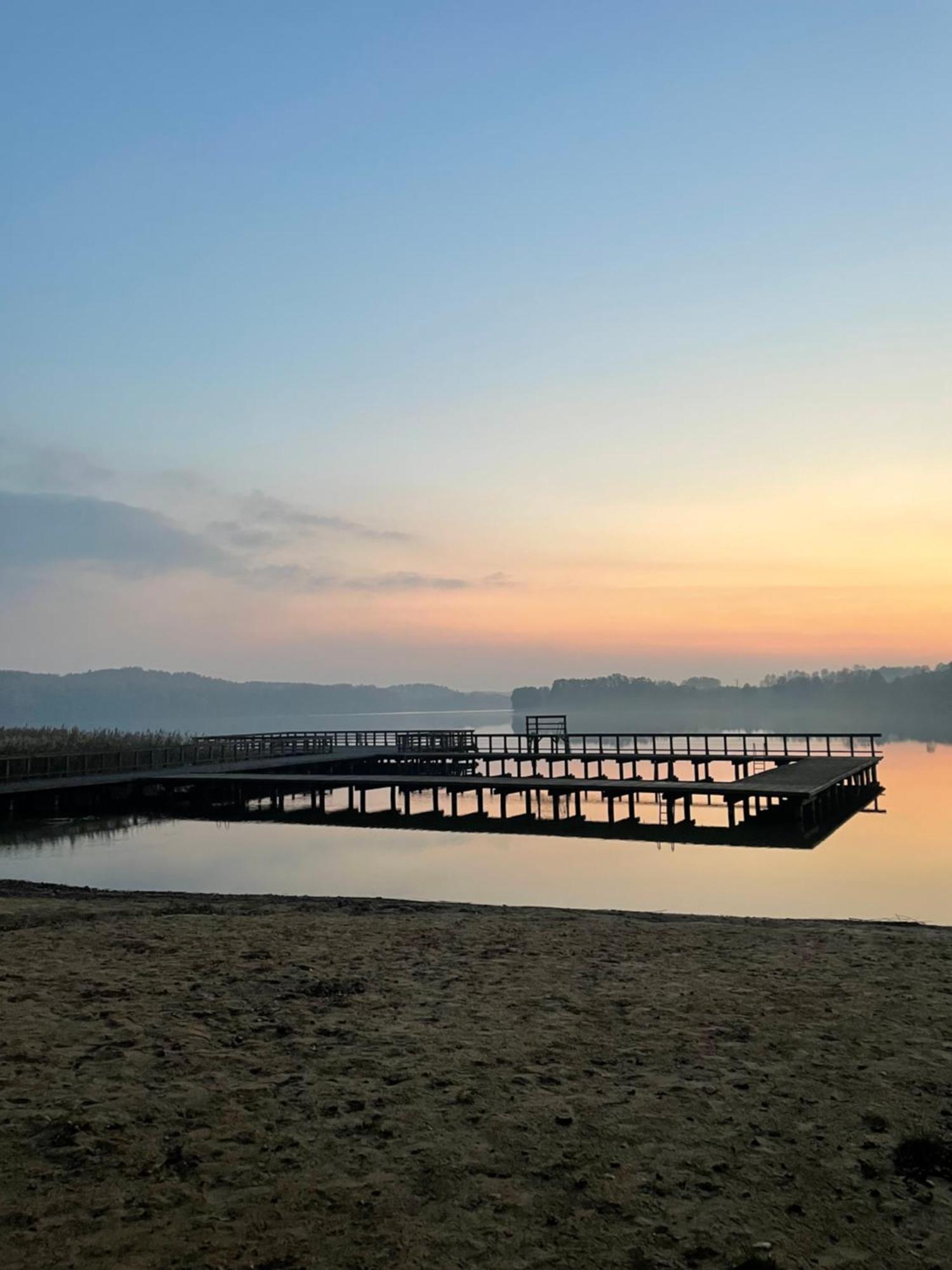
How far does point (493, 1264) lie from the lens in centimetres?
375

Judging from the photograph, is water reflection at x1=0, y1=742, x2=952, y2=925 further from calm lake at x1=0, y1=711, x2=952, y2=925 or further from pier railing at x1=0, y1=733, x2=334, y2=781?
pier railing at x1=0, y1=733, x2=334, y2=781

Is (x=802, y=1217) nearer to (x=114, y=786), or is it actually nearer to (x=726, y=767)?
(x=114, y=786)

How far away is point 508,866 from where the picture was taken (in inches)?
821

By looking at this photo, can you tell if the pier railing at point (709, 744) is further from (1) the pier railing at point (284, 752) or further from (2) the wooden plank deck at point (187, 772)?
(2) the wooden plank deck at point (187, 772)

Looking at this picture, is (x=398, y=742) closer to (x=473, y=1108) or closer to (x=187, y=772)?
(x=187, y=772)

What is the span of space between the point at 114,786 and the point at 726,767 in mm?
38065

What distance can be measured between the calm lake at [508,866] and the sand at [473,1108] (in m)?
7.82

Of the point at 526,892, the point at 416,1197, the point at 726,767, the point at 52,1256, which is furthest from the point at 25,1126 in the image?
the point at 726,767

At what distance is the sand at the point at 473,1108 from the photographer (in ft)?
13.0

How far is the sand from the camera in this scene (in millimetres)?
3951

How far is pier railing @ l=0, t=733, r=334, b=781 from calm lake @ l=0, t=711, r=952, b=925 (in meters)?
3.76

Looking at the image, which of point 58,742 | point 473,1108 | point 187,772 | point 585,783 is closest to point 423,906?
point 473,1108

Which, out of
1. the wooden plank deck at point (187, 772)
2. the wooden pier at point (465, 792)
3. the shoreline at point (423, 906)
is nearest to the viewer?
the shoreline at point (423, 906)

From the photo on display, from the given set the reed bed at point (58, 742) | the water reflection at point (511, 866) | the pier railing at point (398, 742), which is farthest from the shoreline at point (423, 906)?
the pier railing at point (398, 742)
